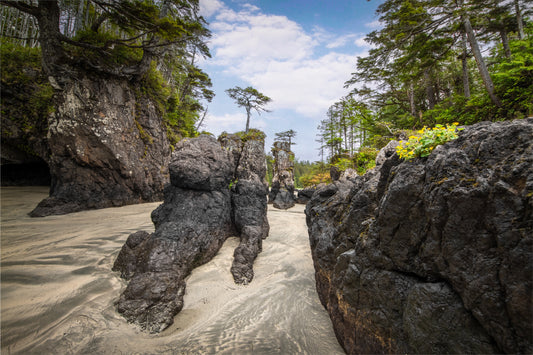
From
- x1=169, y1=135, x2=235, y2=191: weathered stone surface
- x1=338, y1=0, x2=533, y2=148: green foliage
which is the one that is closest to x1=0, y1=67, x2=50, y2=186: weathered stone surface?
x1=169, y1=135, x2=235, y2=191: weathered stone surface

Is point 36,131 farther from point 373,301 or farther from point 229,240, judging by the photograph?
point 373,301

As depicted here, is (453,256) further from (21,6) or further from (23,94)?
(23,94)

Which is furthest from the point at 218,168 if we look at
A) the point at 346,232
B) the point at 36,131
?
the point at 36,131

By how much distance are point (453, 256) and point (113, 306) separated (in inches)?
183

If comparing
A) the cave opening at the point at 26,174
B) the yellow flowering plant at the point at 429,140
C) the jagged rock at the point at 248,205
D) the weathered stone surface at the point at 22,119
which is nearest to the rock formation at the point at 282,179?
the jagged rock at the point at 248,205

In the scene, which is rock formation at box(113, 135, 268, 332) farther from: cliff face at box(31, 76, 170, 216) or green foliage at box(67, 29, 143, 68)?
green foliage at box(67, 29, 143, 68)

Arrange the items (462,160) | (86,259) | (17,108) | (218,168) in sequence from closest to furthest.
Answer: (462,160) < (86,259) < (218,168) < (17,108)

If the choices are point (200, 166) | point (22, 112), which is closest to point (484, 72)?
point (200, 166)

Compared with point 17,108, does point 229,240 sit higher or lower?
lower

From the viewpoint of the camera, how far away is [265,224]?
760 centimetres

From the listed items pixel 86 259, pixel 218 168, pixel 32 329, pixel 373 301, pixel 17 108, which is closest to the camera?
pixel 373 301

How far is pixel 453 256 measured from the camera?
5.29ft

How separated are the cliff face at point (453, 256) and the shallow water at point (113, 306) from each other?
1.09 meters

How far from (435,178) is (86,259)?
647 centimetres
